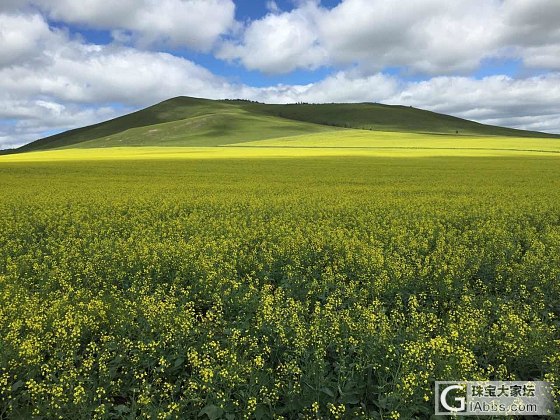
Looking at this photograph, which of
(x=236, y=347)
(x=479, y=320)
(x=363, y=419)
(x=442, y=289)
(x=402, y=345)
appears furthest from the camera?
(x=442, y=289)

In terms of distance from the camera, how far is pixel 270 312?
644 cm

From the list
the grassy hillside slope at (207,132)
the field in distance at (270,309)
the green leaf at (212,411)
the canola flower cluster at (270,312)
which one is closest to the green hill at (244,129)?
the grassy hillside slope at (207,132)

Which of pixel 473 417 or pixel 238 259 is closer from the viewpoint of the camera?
pixel 473 417

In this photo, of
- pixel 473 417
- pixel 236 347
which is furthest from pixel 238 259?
pixel 473 417

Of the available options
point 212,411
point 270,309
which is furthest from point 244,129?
point 212,411

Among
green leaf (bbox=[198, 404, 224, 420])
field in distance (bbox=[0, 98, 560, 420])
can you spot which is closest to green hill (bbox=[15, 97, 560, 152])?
field in distance (bbox=[0, 98, 560, 420])

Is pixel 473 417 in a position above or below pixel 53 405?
below

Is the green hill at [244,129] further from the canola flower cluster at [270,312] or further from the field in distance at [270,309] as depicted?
the canola flower cluster at [270,312]

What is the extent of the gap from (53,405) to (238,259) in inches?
223

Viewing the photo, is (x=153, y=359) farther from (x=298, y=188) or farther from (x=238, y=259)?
(x=298, y=188)

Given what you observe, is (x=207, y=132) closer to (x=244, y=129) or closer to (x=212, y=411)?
(x=244, y=129)

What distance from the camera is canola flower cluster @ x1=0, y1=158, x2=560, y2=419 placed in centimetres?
501

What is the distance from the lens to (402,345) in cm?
554

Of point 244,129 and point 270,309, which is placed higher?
point 244,129
